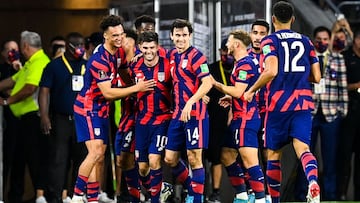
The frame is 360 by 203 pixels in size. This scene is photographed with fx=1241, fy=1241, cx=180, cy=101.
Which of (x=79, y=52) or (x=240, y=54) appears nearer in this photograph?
(x=240, y=54)

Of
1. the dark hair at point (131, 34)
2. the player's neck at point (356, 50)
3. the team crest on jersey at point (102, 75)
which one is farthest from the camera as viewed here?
the player's neck at point (356, 50)

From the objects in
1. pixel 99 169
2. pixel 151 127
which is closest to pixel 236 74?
pixel 151 127

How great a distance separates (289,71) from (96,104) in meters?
2.41

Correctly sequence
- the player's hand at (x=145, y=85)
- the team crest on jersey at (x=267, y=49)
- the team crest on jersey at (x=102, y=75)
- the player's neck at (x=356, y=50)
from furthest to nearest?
the player's neck at (x=356, y=50)
the team crest on jersey at (x=102, y=75)
the player's hand at (x=145, y=85)
the team crest on jersey at (x=267, y=49)

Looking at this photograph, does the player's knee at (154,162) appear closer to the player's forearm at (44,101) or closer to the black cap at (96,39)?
the player's forearm at (44,101)

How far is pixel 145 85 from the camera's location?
13477 millimetres

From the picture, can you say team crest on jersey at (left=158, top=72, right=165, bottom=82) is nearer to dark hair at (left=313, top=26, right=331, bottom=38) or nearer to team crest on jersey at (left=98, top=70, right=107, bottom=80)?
team crest on jersey at (left=98, top=70, right=107, bottom=80)

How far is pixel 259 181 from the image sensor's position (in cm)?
1377

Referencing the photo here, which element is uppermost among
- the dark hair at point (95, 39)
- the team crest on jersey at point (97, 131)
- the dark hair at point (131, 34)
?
the dark hair at point (131, 34)

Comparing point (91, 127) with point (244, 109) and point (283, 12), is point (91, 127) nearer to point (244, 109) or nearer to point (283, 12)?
point (244, 109)

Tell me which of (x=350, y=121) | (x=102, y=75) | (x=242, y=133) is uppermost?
(x=102, y=75)

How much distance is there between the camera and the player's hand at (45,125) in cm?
1570

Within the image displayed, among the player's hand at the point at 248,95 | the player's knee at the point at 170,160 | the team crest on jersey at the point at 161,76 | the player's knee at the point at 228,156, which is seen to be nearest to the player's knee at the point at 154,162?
the player's knee at the point at 170,160

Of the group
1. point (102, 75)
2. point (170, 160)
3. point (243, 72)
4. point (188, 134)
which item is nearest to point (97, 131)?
point (102, 75)
